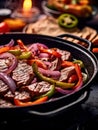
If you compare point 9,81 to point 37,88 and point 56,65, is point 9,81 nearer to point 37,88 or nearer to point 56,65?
point 37,88

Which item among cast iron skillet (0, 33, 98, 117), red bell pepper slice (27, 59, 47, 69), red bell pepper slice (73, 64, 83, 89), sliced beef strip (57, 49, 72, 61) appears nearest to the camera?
cast iron skillet (0, 33, 98, 117)

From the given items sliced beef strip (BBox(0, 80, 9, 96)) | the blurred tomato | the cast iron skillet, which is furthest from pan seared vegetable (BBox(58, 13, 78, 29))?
sliced beef strip (BBox(0, 80, 9, 96))

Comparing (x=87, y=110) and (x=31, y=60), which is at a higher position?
(x=31, y=60)

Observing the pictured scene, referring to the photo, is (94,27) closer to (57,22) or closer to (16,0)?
(57,22)

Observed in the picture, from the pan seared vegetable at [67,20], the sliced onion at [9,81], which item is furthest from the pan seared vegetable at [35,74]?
the pan seared vegetable at [67,20]

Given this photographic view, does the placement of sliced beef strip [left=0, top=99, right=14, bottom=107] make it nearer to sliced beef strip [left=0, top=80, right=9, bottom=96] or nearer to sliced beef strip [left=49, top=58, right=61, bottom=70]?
sliced beef strip [left=0, top=80, right=9, bottom=96]

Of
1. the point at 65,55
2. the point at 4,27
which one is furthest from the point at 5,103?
the point at 4,27

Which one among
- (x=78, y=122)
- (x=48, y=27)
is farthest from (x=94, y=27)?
(x=78, y=122)
